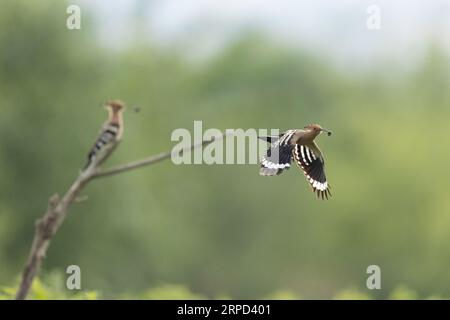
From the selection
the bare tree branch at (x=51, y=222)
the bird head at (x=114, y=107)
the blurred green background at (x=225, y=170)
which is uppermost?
the blurred green background at (x=225, y=170)

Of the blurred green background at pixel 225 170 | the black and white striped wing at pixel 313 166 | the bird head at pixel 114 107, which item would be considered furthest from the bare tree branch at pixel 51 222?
the blurred green background at pixel 225 170

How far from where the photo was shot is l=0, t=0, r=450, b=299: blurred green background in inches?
679

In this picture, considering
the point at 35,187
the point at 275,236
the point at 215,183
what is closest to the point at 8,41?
the point at 35,187

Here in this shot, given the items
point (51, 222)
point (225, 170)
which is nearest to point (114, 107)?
point (51, 222)

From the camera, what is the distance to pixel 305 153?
10.8 ft

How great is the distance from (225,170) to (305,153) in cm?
2275

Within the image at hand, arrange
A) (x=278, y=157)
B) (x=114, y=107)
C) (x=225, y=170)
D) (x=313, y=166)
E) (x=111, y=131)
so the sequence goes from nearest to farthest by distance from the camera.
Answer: (x=278, y=157) → (x=313, y=166) → (x=111, y=131) → (x=114, y=107) → (x=225, y=170)

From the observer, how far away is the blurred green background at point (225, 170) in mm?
17234

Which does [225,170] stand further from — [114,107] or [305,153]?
[305,153]

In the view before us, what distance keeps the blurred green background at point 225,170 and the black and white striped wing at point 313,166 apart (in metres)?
13.3

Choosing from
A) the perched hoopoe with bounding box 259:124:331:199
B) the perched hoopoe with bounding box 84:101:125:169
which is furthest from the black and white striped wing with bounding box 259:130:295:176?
the perched hoopoe with bounding box 84:101:125:169

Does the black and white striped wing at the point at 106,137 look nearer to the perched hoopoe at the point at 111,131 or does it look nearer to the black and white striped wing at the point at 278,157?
the perched hoopoe at the point at 111,131

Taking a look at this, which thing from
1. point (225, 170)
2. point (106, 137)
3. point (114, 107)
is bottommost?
point (106, 137)
